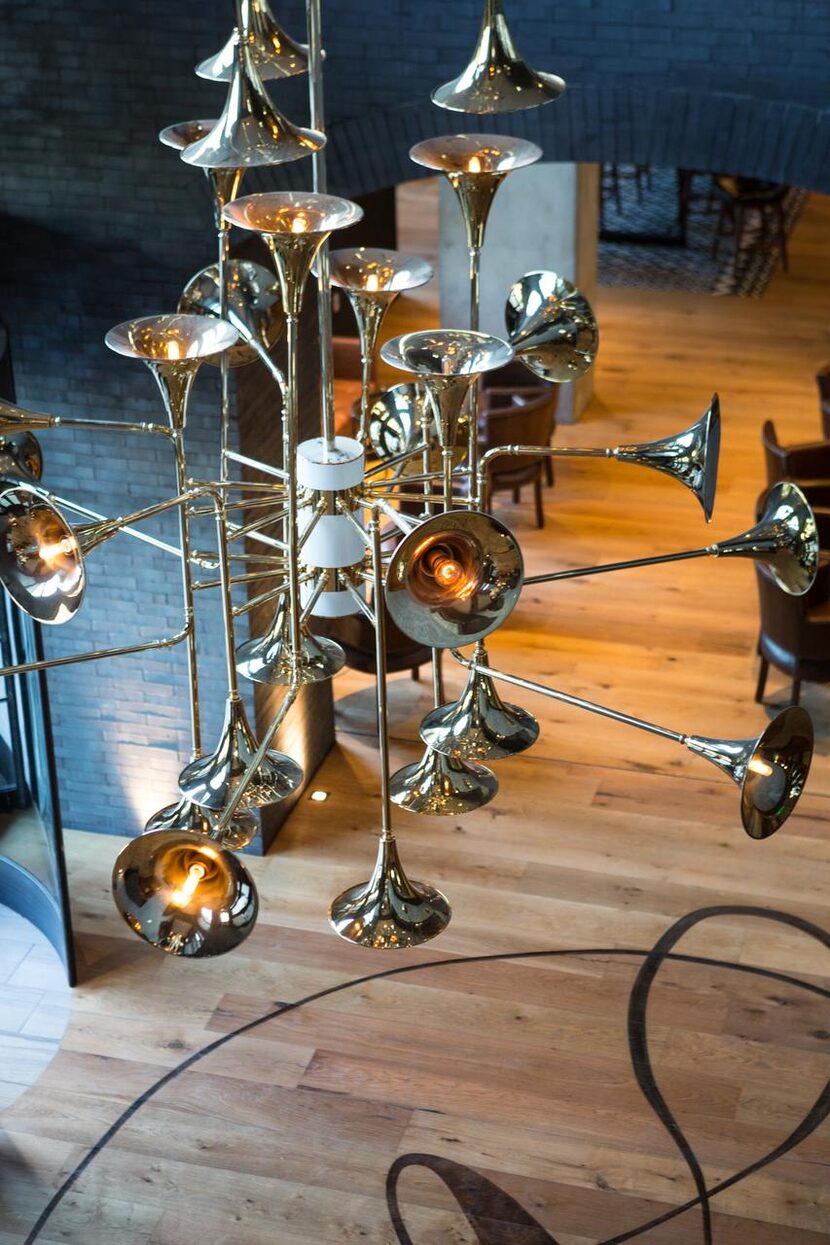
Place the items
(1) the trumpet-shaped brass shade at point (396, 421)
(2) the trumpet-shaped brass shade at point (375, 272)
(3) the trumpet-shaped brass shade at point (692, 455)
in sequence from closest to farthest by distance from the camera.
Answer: (3) the trumpet-shaped brass shade at point (692, 455) < (2) the trumpet-shaped brass shade at point (375, 272) < (1) the trumpet-shaped brass shade at point (396, 421)

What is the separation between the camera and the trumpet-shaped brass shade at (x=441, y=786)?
294cm

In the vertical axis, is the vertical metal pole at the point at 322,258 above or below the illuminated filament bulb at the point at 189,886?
above

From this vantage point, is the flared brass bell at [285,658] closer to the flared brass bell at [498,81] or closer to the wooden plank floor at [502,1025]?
the flared brass bell at [498,81]

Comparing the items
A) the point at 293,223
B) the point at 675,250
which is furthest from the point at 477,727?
the point at 675,250

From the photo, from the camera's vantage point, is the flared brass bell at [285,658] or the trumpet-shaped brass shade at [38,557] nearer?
the trumpet-shaped brass shade at [38,557]

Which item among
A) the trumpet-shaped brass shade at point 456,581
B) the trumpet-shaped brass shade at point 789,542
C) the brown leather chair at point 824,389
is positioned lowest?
the brown leather chair at point 824,389

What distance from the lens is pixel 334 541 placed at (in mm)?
2891

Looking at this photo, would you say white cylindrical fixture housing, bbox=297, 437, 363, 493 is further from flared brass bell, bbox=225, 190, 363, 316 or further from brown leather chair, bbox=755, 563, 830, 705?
brown leather chair, bbox=755, 563, 830, 705

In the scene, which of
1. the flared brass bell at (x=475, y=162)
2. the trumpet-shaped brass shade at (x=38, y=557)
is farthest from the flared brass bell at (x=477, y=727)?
the flared brass bell at (x=475, y=162)

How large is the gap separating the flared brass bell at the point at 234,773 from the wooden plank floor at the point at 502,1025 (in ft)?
9.67

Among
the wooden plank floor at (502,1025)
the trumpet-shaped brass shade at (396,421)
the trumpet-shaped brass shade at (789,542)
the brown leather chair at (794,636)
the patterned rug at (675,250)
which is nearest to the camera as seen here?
the trumpet-shaped brass shade at (789,542)

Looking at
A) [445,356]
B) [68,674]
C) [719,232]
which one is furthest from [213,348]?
[719,232]

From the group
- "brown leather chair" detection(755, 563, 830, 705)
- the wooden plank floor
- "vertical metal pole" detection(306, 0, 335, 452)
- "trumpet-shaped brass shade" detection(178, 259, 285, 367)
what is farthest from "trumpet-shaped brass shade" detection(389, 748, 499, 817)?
"brown leather chair" detection(755, 563, 830, 705)

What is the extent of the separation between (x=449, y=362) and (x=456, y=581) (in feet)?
1.43
